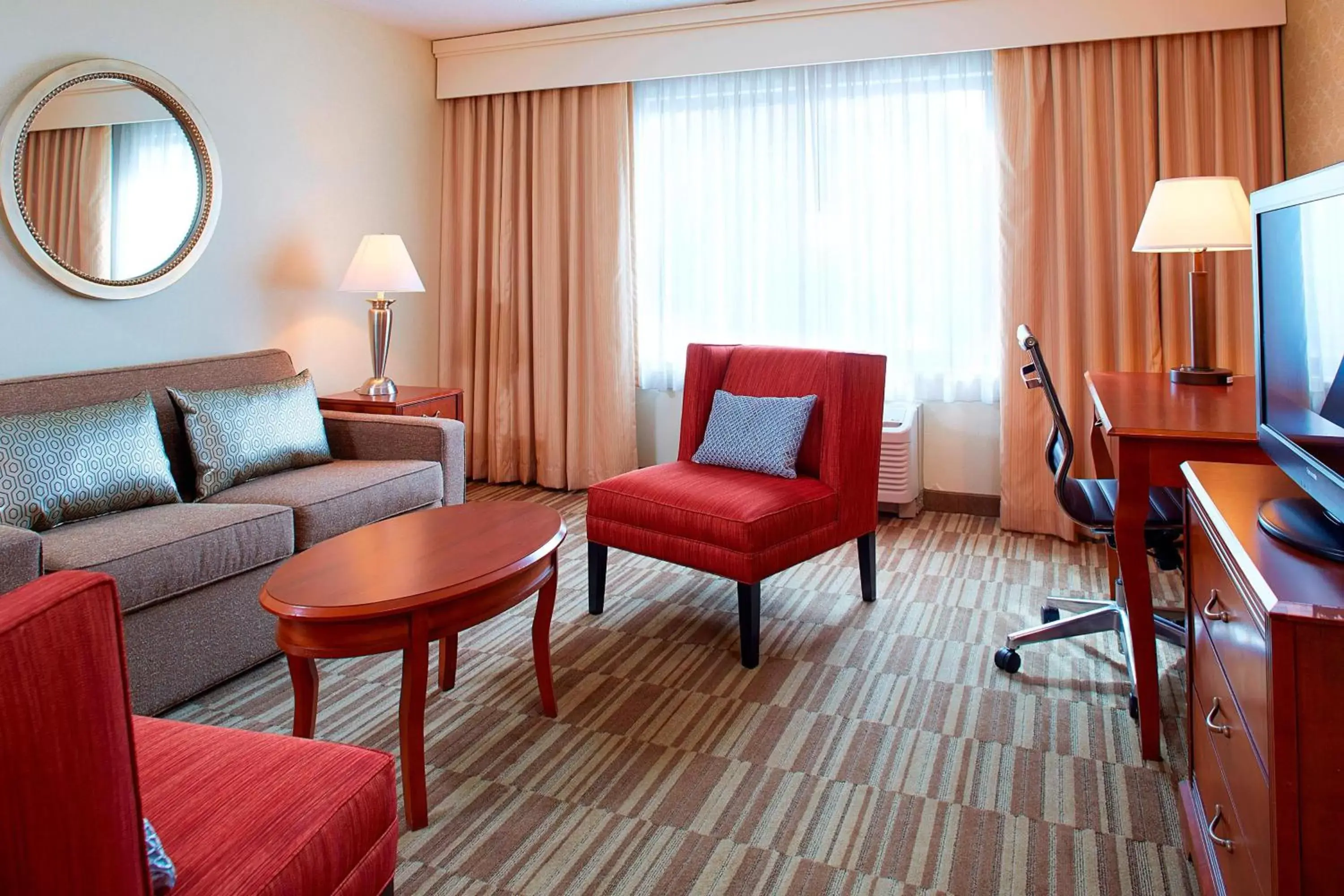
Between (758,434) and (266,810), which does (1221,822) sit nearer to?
(266,810)

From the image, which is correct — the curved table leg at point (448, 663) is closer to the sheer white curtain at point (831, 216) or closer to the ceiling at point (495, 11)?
the sheer white curtain at point (831, 216)

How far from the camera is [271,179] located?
3904mm

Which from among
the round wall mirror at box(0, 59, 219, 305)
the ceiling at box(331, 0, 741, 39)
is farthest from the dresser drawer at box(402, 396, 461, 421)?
the ceiling at box(331, 0, 741, 39)

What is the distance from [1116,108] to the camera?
373 cm

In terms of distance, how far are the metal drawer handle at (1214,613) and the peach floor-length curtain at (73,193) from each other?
3.48 meters

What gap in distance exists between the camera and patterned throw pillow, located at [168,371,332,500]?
3014 mm

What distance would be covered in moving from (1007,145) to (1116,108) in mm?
442

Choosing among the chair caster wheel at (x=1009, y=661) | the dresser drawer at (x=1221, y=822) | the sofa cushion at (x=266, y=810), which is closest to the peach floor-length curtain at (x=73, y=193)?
the sofa cushion at (x=266, y=810)

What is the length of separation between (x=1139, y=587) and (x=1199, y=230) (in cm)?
143

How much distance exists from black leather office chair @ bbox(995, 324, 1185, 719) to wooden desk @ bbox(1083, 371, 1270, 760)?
184 millimetres

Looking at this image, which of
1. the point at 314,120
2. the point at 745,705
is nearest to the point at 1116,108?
the point at 745,705

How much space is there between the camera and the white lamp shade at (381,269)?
3916 millimetres

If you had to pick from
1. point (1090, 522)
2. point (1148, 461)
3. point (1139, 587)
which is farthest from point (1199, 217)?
point (1139, 587)

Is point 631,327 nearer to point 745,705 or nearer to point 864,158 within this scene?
point 864,158
